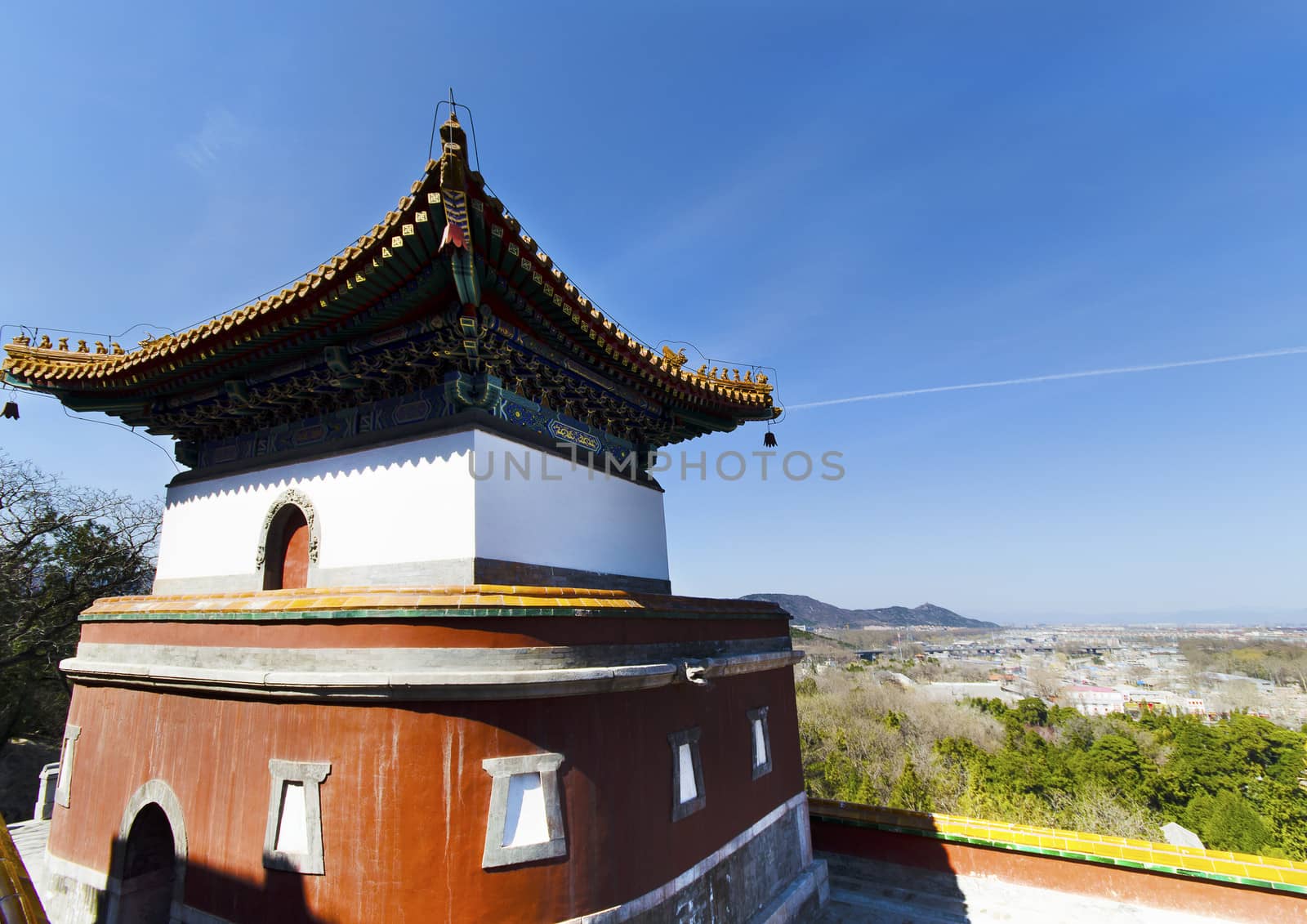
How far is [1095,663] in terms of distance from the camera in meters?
131

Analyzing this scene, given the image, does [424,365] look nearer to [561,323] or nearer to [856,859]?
[561,323]

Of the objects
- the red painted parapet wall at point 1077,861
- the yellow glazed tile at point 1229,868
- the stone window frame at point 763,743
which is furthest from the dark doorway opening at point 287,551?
the yellow glazed tile at point 1229,868

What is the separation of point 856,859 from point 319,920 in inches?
360

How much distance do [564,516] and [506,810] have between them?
3631mm

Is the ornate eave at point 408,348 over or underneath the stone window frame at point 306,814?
over

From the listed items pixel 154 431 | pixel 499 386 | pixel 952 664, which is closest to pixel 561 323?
pixel 499 386

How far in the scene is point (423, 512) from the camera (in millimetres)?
6926

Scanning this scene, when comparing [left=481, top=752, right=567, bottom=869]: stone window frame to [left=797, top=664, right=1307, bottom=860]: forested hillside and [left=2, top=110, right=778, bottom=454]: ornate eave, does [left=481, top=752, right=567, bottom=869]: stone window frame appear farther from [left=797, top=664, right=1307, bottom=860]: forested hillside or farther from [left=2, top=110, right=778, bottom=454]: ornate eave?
[left=797, top=664, right=1307, bottom=860]: forested hillside

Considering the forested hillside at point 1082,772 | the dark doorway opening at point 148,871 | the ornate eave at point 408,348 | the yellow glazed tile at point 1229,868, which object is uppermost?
the ornate eave at point 408,348

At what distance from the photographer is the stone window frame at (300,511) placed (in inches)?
299

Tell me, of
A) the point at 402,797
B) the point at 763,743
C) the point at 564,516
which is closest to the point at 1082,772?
the point at 763,743

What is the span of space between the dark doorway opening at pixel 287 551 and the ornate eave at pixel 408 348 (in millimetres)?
1330

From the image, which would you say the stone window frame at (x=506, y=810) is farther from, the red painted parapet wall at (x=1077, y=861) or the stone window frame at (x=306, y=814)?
the red painted parapet wall at (x=1077, y=861)

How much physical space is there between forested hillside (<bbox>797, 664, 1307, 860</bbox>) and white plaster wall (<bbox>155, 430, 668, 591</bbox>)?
26.6 m
